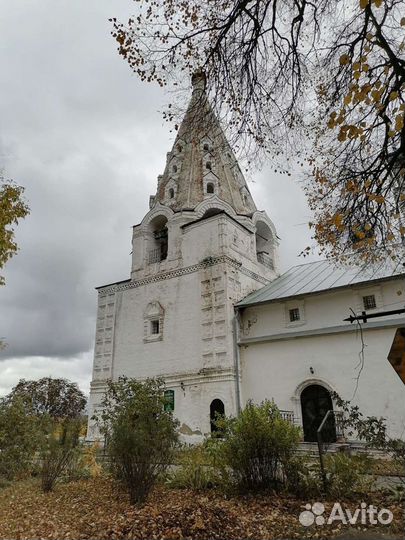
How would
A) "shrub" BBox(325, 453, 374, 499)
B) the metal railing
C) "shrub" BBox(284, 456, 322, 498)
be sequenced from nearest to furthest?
1. "shrub" BBox(325, 453, 374, 499)
2. "shrub" BBox(284, 456, 322, 498)
3. the metal railing

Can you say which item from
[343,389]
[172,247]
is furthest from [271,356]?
[172,247]

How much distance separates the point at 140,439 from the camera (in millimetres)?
7289

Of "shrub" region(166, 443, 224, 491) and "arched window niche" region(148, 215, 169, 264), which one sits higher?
"arched window niche" region(148, 215, 169, 264)

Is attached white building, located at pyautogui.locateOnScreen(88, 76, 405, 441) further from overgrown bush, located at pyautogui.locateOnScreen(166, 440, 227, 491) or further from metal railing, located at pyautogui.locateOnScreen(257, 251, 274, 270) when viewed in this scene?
overgrown bush, located at pyautogui.locateOnScreen(166, 440, 227, 491)

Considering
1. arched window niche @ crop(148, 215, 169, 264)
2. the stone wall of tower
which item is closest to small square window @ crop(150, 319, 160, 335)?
the stone wall of tower

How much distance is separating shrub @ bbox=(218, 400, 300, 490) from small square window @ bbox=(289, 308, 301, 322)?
10867 mm

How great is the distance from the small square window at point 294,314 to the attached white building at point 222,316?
0.07 metres

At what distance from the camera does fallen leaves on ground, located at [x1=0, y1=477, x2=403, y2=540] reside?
206 inches

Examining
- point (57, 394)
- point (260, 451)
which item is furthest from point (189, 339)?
point (57, 394)

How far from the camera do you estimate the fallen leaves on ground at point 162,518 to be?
17.1 feet

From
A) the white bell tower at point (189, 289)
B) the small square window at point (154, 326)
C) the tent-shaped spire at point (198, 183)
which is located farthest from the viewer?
the tent-shaped spire at point (198, 183)

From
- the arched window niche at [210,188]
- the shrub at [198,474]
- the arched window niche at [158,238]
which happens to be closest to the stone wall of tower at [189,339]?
the arched window niche at [158,238]

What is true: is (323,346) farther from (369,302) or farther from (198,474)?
(198,474)

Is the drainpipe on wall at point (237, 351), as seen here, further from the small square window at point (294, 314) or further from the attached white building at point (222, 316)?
the small square window at point (294, 314)
